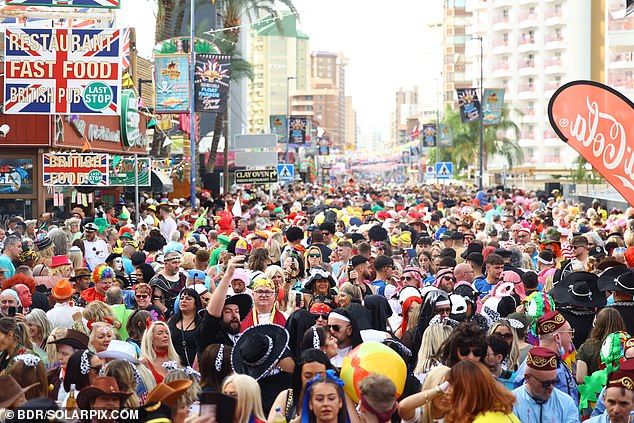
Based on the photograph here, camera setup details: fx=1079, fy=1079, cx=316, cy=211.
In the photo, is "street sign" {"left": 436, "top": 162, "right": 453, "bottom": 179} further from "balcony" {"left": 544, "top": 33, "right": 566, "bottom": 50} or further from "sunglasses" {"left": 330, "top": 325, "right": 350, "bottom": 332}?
"balcony" {"left": 544, "top": 33, "right": 566, "bottom": 50}

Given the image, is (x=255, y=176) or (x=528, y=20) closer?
(x=255, y=176)

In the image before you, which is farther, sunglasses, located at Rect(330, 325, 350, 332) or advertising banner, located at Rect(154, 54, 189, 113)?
advertising banner, located at Rect(154, 54, 189, 113)

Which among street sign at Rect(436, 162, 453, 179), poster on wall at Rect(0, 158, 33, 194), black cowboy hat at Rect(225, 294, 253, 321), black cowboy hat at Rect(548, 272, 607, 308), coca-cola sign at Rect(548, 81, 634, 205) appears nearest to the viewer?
black cowboy hat at Rect(225, 294, 253, 321)

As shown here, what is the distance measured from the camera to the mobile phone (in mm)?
5055

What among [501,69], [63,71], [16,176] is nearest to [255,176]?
[16,176]

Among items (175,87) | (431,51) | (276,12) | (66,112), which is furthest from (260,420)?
(431,51)

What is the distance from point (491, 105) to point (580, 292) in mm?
45763

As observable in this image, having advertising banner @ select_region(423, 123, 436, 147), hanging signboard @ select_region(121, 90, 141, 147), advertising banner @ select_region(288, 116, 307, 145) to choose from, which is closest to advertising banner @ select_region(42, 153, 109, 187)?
hanging signboard @ select_region(121, 90, 141, 147)

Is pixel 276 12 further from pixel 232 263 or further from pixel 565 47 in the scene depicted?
pixel 565 47

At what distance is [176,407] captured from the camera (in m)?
5.75

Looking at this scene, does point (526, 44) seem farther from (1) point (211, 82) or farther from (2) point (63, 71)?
(2) point (63, 71)

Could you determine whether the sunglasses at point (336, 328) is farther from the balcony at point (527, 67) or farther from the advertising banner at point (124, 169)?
the balcony at point (527, 67)

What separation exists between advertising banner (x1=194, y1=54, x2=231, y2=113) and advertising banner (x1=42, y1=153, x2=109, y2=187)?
908 centimetres

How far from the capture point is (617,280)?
8.86 metres
